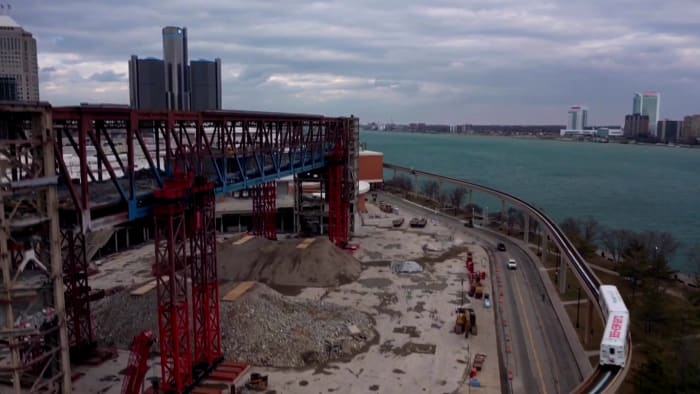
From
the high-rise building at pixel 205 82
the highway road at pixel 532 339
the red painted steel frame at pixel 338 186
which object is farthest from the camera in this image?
the high-rise building at pixel 205 82

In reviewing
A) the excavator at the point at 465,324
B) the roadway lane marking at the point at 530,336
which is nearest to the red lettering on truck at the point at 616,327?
the roadway lane marking at the point at 530,336

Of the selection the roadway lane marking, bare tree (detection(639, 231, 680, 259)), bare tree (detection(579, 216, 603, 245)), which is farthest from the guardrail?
bare tree (detection(639, 231, 680, 259))

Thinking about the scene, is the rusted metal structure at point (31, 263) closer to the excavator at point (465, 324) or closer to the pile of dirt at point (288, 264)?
the excavator at point (465, 324)

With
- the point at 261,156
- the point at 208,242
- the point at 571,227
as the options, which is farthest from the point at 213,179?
the point at 571,227

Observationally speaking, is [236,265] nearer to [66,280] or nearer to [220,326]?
[220,326]

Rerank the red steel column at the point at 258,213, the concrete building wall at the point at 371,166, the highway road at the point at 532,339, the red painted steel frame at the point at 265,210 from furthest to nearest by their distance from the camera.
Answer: the concrete building wall at the point at 371,166
the red steel column at the point at 258,213
the red painted steel frame at the point at 265,210
the highway road at the point at 532,339

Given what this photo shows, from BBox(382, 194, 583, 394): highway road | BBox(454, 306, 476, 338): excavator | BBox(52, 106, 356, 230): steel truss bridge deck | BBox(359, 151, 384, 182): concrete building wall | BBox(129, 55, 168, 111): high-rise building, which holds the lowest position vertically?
BBox(382, 194, 583, 394): highway road

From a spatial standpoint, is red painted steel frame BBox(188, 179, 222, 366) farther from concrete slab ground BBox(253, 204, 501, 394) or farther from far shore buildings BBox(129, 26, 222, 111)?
far shore buildings BBox(129, 26, 222, 111)
